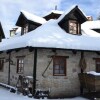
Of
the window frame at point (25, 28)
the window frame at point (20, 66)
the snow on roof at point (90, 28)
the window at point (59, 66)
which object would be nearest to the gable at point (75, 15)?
the snow on roof at point (90, 28)

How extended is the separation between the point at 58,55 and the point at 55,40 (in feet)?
3.46

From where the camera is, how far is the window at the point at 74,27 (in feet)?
59.6

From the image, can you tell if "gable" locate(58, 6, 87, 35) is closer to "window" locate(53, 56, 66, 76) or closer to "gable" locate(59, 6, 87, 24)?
"gable" locate(59, 6, 87, 24)

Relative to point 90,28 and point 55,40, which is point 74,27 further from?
point 90,28

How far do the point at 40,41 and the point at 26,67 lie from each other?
2.39 metres

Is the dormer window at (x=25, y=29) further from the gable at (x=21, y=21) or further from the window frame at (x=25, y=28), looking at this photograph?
the gable at (x=21, y=21)

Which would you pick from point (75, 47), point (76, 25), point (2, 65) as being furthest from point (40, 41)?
point (2, 65)

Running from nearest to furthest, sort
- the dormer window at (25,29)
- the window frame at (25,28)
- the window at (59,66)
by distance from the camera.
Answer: the window at (59,66) → the window frame at (25,28) → the dormer window at (25,29)

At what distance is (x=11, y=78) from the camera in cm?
1856

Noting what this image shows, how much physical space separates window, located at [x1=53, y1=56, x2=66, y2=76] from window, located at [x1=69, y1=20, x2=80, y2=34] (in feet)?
9.58

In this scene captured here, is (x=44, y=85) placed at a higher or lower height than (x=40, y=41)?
lower

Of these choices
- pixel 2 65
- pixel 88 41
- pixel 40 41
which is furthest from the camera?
pixel 2 65

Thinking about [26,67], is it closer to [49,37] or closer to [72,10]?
[49,37]

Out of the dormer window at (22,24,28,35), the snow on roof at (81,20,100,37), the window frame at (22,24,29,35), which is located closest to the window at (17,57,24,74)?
the window frame at (22,24,29,35)
